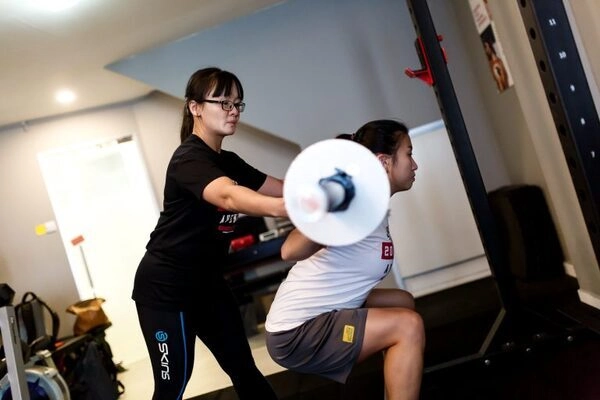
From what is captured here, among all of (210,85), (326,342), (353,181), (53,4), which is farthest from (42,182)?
(353,181)

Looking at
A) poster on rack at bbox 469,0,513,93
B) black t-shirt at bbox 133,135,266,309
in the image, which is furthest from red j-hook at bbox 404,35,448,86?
poster on rack at bbox 469,0,513,93

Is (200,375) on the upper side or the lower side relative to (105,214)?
lower

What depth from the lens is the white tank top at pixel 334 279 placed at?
54.5 inches

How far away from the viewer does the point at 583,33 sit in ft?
6.26

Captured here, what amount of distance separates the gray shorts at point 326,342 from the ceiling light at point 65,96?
10.1 feet

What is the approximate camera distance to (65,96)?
12.8 feet

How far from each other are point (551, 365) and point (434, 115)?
7.20 ft

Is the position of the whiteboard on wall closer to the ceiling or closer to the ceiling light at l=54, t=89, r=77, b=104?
the ceiling

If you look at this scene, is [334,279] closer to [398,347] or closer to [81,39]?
[398,347]

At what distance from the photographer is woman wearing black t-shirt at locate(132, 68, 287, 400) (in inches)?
58.8

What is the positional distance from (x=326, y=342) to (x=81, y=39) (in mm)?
2462

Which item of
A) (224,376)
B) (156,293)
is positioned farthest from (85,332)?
(156,293)

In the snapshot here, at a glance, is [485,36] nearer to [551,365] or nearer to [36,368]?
[551,365]

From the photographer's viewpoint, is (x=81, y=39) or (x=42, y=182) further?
(x=42, y=182)
